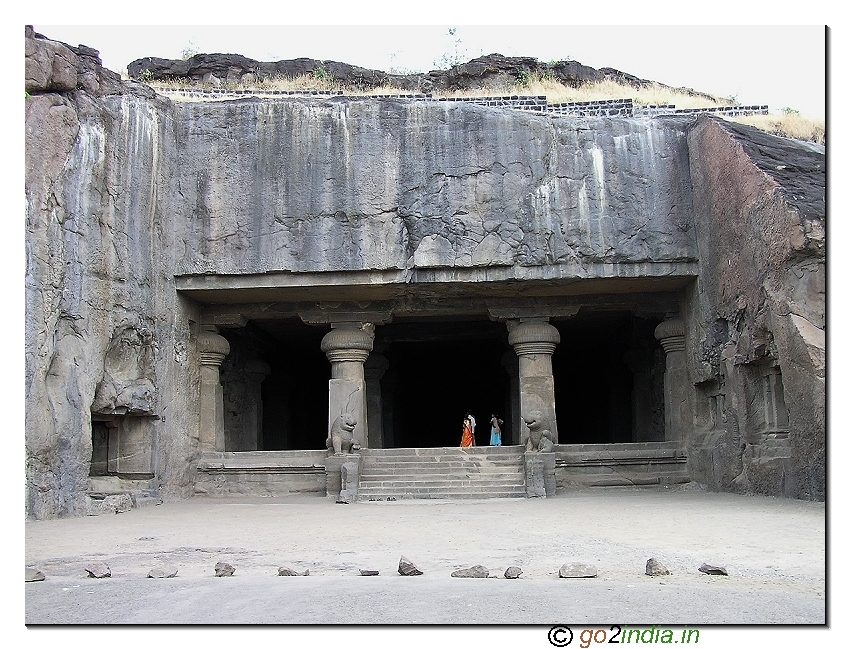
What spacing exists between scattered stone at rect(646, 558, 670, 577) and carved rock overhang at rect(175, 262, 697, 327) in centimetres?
Result: 806

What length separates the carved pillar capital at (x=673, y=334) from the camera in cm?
1429

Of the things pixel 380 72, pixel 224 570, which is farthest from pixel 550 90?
pixel 224 570

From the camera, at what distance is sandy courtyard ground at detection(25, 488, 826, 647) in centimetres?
437

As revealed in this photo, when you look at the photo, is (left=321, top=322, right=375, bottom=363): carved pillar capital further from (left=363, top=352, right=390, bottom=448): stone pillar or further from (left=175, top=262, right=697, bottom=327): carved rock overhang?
(left=363, top=352, right=390, bottom=448): stone pillar

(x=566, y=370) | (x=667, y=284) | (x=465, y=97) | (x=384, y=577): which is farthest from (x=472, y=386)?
(x=384, y=577)

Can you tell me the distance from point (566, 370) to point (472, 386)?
323cm

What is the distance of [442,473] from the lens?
13.1 meters

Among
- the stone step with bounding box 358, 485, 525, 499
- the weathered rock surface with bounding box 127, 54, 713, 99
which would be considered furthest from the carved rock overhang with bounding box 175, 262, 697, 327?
the weathered rock surface with bounding box 127, 54, 713, 99

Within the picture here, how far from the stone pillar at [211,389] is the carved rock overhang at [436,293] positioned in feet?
1.04

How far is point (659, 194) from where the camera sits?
43.5 ft

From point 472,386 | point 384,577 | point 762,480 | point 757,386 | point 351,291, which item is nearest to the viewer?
point 384,577

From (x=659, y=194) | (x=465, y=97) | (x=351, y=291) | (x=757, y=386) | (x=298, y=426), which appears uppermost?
(x=465, y=97)

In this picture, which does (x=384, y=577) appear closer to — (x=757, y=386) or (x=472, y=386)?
(x=757, y=386)

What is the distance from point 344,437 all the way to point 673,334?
18.8ft
